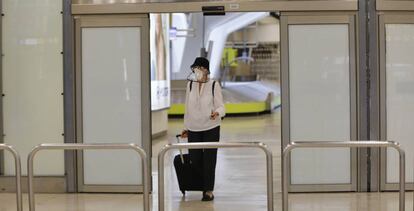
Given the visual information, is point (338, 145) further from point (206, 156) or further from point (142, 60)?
point (142, 60)

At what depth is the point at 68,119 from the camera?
9195 mm

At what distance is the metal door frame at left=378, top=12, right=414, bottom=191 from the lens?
8938 millimetres

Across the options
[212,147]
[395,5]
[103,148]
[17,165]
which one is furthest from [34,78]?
[395,5]

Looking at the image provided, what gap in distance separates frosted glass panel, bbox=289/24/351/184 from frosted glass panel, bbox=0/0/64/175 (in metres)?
2.93

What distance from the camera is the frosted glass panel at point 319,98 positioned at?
907cm

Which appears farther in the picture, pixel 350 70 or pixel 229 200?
pixel 350 70

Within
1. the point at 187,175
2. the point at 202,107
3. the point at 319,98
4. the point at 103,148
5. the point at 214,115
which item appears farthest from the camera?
the point at 319,98

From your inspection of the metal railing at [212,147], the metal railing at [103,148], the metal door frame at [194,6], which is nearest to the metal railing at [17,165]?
the metal railing at [103,148]

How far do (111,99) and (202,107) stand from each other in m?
1.39

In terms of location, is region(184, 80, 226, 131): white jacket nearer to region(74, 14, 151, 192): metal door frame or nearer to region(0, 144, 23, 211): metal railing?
region(74, 14, 151, 192): metal door frame

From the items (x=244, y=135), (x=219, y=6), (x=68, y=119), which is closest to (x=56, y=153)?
(x=68, y=119)

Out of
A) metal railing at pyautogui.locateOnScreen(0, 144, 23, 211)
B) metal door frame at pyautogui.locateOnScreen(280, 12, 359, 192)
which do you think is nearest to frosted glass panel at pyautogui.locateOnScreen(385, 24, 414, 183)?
metal door frame at pyautogui.locateOnScreen(280, 12, 359, 192)

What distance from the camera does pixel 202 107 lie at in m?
8.48

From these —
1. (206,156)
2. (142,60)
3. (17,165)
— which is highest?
(142,60)
